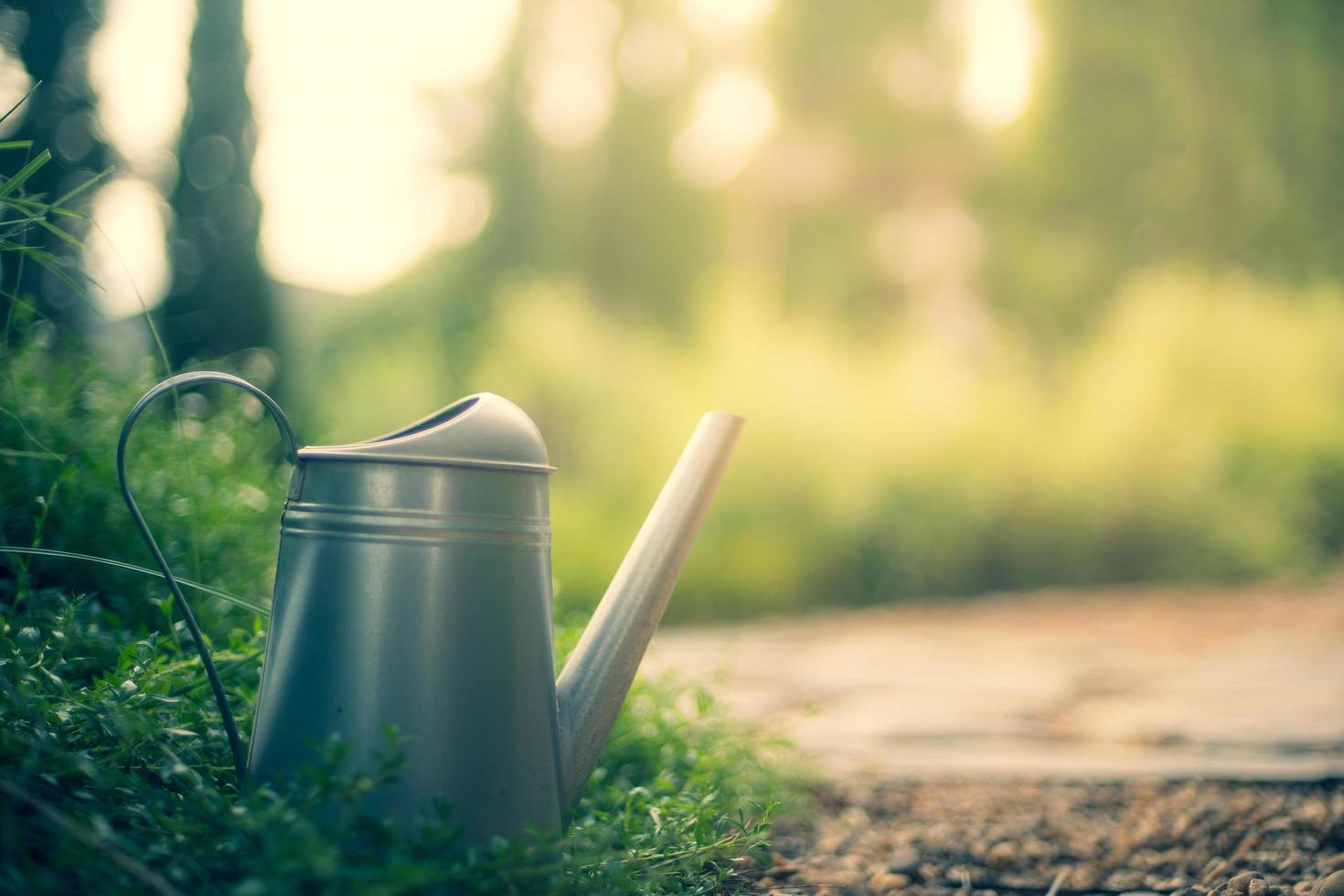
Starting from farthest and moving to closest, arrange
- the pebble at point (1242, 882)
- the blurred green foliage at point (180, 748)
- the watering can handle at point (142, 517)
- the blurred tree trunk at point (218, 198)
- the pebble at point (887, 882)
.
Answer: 1. the blurred tree trunk at point (218, 198)
2. the pebble at point (887, 882)
3. the pebble at point (1242, 882)
4. the watering can handle at point (142, 517)
5. the blurred green foliage at point (180, 748)

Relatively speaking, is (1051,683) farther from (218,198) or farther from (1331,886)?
(218,198)

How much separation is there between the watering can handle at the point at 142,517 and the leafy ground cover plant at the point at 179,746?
0.06 metres

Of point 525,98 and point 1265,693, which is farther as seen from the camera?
point 525,98

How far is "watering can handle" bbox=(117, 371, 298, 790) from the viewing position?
98 centimetres

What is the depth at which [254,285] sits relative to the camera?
448cm

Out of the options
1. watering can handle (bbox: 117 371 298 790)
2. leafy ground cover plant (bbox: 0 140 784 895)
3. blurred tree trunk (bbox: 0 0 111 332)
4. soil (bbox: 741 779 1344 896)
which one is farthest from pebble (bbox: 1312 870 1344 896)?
blurred tree trunk (bbox: 0 0 111 332)

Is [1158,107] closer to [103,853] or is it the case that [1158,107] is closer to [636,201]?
[636,201]

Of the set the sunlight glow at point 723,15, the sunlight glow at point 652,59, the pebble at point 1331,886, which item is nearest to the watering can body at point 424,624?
the pebble at point 1331,886

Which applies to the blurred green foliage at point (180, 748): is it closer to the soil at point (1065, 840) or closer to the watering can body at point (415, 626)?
the watering can body at point (415, 626)

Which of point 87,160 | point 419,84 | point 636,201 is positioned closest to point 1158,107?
point 636,201

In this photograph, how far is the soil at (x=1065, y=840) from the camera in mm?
1463

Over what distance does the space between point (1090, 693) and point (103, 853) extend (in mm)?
3062

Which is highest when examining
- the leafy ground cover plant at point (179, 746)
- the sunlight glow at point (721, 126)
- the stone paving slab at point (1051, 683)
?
the sunlight glow at point (721, 126)

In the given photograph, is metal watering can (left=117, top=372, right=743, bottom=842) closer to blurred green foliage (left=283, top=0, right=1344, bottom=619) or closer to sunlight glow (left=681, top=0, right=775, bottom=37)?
blurred green foliage (left=283, top=0, right=1344, bottom=619)
